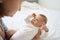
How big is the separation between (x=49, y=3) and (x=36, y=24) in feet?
3.65

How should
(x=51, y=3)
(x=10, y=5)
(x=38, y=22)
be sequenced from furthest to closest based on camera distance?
(x=51, y=3) < (x=38, y=22) < (x=10, y=5)

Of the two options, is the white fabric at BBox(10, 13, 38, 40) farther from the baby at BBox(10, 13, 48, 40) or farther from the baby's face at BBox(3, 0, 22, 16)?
the baby's face at BBox(3, 0, 22, 16)

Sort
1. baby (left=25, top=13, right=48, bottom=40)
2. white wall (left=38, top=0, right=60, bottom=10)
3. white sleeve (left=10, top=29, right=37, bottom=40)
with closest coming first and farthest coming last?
white sleeve (left=10, top=29, right=37, bottom=40) < baby (left=25, top=13, right=48, bottom=40) < white wall (left=38, top=0, right=60, bottom=10)

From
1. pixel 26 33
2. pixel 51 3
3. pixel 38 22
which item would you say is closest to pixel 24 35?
pixel 26 33

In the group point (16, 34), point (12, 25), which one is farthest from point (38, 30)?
point (12, 25)

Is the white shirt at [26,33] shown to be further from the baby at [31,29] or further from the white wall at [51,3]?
the white wall at [51,3]

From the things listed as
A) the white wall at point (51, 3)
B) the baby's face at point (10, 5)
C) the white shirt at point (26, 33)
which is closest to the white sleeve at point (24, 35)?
the white shirt at point (26, 33)

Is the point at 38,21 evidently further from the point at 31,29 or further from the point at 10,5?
the point at 10,5

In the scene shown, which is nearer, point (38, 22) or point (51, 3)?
point (38, 22)

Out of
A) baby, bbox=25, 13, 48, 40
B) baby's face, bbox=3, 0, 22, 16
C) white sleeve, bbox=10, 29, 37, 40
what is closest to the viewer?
baby's face, bbox=3, 0, 22, 16

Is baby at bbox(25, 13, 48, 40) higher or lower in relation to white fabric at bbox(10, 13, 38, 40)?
higher

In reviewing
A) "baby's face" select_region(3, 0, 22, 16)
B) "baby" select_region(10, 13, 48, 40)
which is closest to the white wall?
"baby" select_region(10, 13, 48, 40)

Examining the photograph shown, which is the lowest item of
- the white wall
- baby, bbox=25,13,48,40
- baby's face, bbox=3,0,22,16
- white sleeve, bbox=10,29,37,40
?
white sleeve, bbox=10,29,37,40

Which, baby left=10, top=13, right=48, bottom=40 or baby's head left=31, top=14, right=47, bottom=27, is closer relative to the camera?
baby left=10, top=13, right=48, bottom=40
